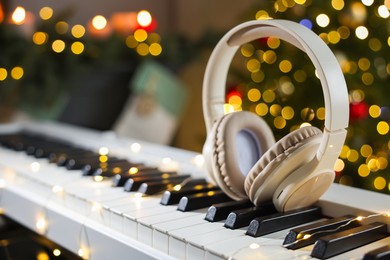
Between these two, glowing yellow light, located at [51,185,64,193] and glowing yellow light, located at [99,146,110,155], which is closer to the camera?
glowing yellow light, located at [51,185,64,193]

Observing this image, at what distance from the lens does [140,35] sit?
10.4ft

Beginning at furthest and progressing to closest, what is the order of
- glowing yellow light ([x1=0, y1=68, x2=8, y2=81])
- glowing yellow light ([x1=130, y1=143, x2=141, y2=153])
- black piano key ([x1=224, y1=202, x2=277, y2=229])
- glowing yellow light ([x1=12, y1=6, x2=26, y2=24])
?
1. glowing yellow light ([x1=12, y1=6, x2=26, y2=24])
2. glowing yellow light ([x1=0, y1=68, x2=8, y2=81])
3. glowing yellow light ([x1=130, y1=143, x2=141, y2=153])
4. black piano key ([x1=224, y1=202, x2=277, y2=229])

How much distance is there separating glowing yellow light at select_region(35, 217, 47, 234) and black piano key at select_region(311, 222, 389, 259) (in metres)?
0.72

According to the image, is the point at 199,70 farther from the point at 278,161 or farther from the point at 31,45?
the point at 278,161

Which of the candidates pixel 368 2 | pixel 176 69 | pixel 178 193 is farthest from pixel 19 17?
pixel 178 193

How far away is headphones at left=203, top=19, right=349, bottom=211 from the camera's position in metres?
1.05

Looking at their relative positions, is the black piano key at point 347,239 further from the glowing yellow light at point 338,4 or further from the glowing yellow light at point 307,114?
the glowing yellow light at point 338,4

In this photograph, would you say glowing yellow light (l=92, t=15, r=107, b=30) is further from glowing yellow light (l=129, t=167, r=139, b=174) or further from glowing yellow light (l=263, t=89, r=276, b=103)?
glowing yellow light (l=129, t=167, r=139, b=174)

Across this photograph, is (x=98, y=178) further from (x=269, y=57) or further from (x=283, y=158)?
(x=269, y=57)

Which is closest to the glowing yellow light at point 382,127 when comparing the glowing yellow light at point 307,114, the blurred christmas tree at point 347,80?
the blurred christmas tree at point 347,80

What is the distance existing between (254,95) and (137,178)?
113 cm

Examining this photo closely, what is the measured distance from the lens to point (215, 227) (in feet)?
3.57

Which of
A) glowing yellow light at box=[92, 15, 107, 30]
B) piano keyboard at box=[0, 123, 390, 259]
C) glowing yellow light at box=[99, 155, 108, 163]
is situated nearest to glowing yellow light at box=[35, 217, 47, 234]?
piano keyboard at box=[0, 123, 390, 259]

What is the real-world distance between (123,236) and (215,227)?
0.19 m
